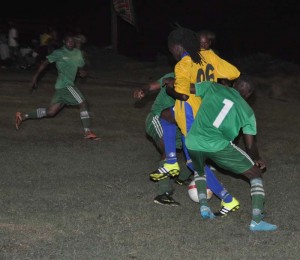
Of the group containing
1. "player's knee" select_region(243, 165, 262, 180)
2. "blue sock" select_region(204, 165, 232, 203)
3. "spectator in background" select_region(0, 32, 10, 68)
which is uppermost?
"player's knee" select_region(243, 165, 262, 180)

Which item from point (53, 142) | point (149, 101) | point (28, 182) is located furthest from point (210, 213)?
point (149, 101)

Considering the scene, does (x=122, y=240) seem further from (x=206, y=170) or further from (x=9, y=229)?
(x=206, y=170)

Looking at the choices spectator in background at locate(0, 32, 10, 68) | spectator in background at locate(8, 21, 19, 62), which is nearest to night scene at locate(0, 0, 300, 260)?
spectator in background at locate(0, 32, 10, 68)

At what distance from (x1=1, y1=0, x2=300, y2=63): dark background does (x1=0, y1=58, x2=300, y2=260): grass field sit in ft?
46.3

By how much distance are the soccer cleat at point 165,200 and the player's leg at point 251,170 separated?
99 centimetres

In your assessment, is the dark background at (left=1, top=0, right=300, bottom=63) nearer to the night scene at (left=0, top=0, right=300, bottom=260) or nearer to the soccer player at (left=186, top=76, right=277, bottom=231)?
the night scene at (left=0, top=0, right=300, bottom=260)

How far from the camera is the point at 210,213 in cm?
636

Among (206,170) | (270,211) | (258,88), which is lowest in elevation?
(258,88)

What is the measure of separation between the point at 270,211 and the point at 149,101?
8727 mm

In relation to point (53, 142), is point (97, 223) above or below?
above

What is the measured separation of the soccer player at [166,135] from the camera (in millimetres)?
6680

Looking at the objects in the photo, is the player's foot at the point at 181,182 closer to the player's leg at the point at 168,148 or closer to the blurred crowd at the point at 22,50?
the player's leg at the point at 168,148

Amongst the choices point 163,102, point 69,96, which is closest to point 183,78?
point 163,102

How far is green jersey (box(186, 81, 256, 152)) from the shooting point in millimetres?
5867
